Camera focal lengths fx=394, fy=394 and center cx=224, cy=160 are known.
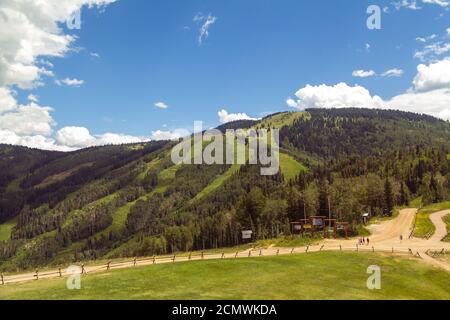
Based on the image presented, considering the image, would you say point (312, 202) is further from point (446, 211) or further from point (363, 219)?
point (446, 211)

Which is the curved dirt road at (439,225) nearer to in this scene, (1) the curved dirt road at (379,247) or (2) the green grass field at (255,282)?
(1) the curved dirt road at (379,247)

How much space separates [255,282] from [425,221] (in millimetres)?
97226

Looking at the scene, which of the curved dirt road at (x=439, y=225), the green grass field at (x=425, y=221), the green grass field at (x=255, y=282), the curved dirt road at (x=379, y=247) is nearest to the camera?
the green grass field at (x=255, y=282)

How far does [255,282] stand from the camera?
149ft

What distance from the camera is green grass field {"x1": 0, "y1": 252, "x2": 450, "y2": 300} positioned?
3941 centimetres

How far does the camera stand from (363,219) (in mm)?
136375

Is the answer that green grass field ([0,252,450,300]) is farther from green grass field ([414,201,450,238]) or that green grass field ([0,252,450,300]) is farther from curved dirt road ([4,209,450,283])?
green grass field ([414,201,450,238])

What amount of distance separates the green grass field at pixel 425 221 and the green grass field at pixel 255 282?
154ft

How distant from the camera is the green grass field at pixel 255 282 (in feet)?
129

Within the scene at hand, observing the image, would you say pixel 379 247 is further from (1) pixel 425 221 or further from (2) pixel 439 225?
(1) pixel 425 221

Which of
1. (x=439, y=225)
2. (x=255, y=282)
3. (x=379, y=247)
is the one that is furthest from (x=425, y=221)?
(x=255, y=282)

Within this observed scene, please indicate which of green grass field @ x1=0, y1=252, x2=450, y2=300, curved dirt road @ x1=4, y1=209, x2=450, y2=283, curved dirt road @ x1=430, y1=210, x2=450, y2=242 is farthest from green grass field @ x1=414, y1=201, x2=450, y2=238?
green grass field @ x1=0, y1=252, x2=450, y2=300

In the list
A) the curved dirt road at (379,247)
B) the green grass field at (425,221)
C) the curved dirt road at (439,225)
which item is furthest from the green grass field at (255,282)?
the green grass field at (425,221)
